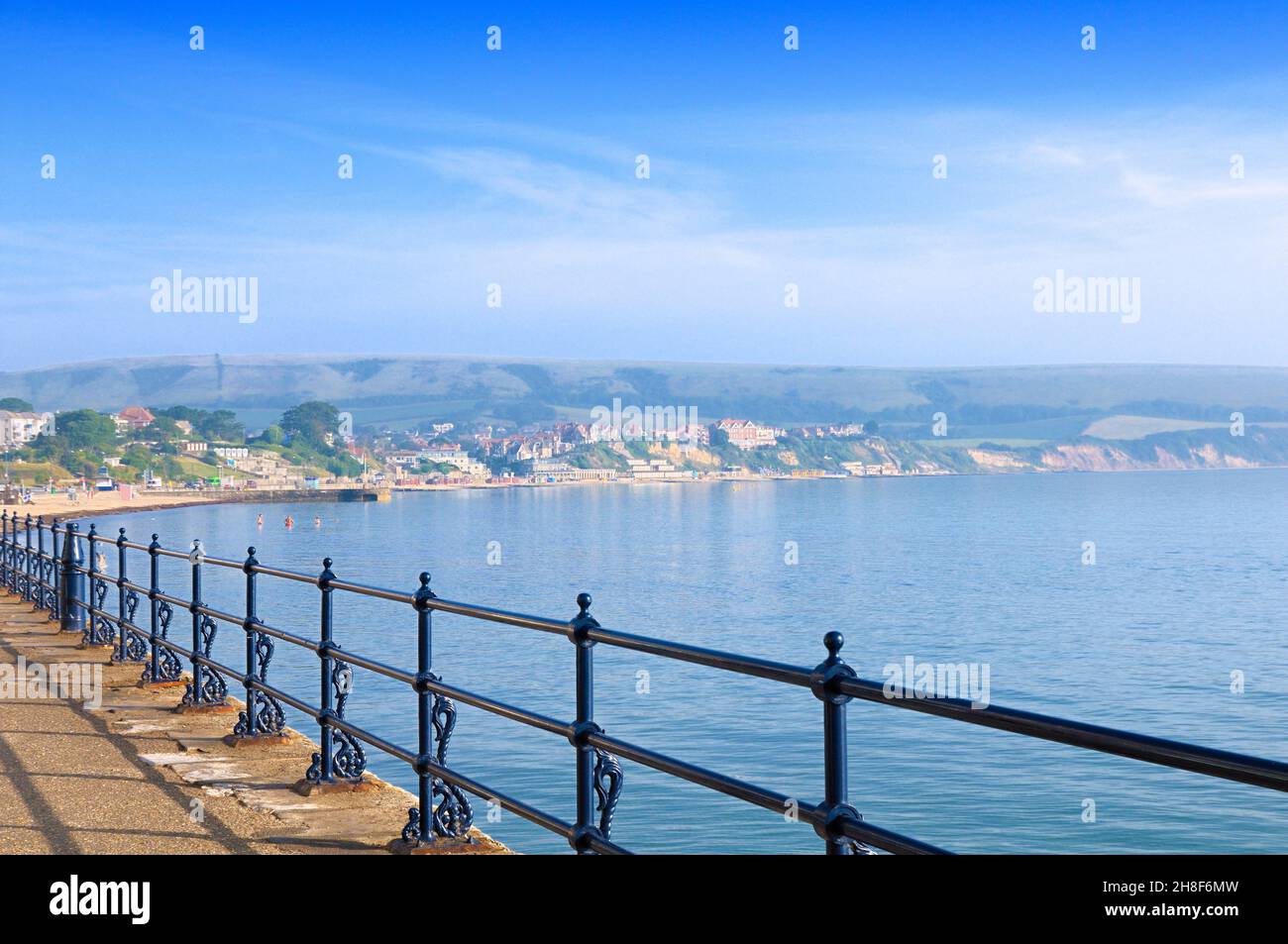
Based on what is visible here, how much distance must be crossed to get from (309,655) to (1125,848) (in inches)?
873

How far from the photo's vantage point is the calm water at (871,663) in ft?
67.1

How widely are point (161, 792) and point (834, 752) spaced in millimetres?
5293

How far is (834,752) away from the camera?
4.09 metres

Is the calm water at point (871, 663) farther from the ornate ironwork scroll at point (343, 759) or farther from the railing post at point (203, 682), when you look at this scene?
the ornate ironwork scroll at point (343, 759)

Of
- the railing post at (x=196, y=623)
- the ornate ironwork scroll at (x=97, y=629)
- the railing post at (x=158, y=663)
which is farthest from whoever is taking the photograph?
the ornate ironwork scroll at (x=97, y=629)

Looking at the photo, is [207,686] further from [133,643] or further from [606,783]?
[606,783]

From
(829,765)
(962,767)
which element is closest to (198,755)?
(829,765)

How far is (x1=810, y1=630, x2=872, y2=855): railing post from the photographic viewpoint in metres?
4.02

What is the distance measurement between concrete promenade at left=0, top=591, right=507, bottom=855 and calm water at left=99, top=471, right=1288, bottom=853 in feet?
24.1

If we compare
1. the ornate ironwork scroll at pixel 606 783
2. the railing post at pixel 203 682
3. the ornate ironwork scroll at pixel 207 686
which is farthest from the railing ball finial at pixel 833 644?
the ornate ironwork scroll at pixel 207 686

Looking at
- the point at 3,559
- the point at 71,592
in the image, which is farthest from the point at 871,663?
the point at 71,592

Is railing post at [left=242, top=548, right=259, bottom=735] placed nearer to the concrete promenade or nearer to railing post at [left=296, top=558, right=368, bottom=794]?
the concrete promenade

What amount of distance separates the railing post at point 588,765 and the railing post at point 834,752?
1370 millimetres

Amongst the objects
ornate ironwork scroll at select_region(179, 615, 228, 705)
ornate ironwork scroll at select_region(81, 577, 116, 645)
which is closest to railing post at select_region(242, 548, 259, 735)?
ornate ironwork scroll at select_region(179, 615, 228, 705)
